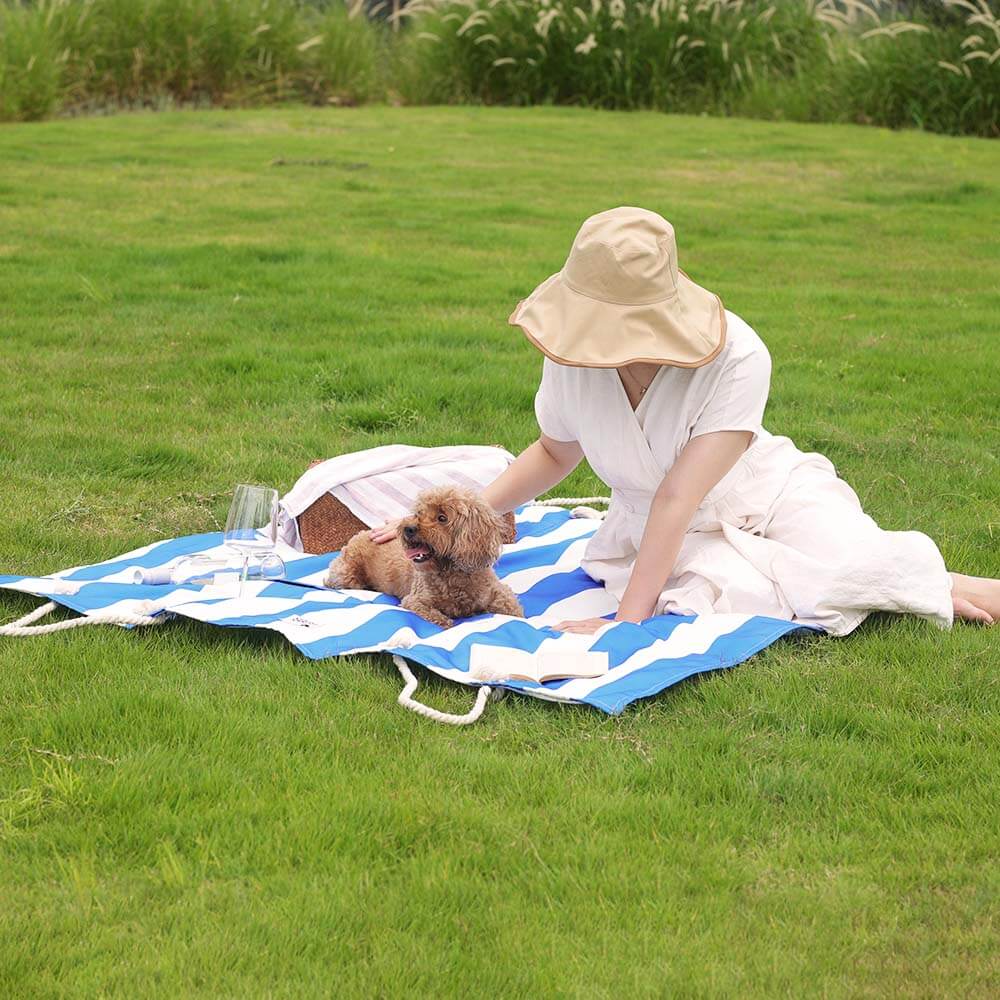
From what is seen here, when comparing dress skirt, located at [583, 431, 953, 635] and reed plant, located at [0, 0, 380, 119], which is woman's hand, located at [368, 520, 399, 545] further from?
reed plant, located at [0, 0, 380, 119]

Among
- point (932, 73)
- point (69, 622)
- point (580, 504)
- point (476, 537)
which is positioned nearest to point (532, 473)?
point (476, 537)

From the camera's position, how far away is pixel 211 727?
13.3ft

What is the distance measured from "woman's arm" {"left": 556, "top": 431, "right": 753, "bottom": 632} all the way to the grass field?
53cm

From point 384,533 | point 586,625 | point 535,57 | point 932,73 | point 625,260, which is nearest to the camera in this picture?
point 625,260

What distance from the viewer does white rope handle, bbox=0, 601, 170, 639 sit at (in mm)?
4676

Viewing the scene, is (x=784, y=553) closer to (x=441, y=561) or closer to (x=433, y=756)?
(x=441, y=561)

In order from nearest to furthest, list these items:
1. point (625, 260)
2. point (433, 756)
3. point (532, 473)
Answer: point (433, 756), point (625, 260), point (532, 473)

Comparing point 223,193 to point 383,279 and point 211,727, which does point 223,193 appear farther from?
point 211,727

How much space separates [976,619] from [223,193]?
10054 millimetres

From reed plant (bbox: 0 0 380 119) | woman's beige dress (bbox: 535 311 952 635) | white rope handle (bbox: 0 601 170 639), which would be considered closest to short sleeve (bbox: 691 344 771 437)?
woman's beige dress (bbox: 535 311 952 635)

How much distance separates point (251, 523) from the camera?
5238mm

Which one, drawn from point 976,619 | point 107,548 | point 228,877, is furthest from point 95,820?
point 976,619

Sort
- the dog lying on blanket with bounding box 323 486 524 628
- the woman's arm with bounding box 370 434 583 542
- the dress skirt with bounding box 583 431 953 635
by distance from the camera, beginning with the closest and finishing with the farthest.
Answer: the dress skirt with bounding box 583 431 953 635, the dog lying on blanket with bounding box 323 486 524 628, the woman's arm with bounding box 370 434 583 542

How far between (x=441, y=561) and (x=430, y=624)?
9.1 inches
